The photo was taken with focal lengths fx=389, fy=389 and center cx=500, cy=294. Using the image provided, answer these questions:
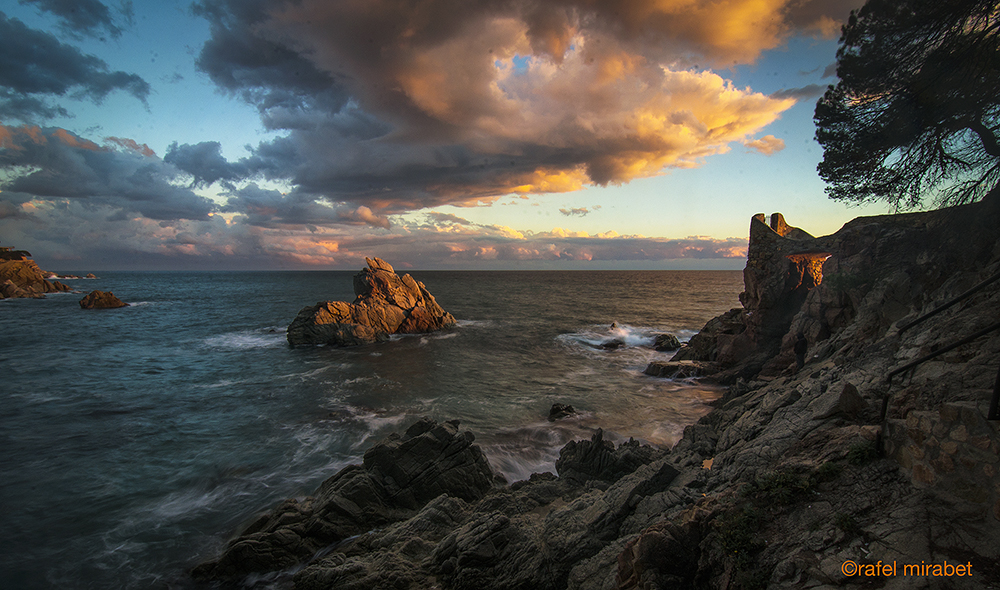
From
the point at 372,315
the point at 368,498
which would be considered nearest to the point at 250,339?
the point at 372,315

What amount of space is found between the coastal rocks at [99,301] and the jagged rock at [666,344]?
9057 centimetres

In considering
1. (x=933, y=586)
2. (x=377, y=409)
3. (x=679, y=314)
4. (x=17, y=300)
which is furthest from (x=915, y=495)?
(x=17, y=300)

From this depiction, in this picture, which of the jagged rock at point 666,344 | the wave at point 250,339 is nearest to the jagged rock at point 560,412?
the jagged rock at point 666,344

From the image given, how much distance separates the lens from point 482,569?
328 inches

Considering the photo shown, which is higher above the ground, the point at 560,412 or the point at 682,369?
the point at 682,369

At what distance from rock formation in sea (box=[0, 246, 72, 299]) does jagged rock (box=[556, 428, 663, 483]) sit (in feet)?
389

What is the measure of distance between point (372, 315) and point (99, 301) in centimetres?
6038

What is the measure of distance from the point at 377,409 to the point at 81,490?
12.2 m

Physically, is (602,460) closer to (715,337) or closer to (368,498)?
(368,498)

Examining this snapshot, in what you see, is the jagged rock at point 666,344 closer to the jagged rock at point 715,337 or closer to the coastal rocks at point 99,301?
the jagged rock at point 715,337

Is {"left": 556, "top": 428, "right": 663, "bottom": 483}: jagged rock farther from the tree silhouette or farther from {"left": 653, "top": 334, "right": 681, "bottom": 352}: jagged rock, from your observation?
{"left": 653, "top": 334, "right": 681, "bottom": 352}: jagged rock

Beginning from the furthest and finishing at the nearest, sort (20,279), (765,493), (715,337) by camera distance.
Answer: (20,279)
(715,337)
(765,493)

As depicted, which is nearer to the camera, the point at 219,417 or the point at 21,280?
the point at 219,417

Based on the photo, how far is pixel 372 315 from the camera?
148 feet
